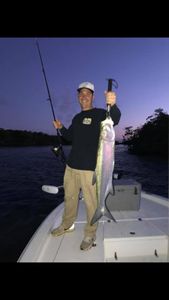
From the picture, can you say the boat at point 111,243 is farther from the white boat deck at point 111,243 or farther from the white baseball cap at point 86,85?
the white baseball cap at point 86,85

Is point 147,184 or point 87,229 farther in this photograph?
point 147,184

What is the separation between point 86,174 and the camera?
13.0ft

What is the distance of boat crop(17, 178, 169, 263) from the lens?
12.2 ft

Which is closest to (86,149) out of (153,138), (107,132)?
(107,132)

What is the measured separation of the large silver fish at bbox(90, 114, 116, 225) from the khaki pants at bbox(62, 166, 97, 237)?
1.82 feet

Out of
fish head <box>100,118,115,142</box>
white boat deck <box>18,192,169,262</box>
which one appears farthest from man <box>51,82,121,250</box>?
fish head <box>100,118,115,142</box>

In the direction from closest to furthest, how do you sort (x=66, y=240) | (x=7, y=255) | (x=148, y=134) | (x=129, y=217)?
(x=66, y=240)
(x=129, y=217)
(x=7, y=255)
(x=148, y=134)

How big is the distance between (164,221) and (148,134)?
93.0 meters

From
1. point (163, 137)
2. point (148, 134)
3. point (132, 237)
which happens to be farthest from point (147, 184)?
point (148, 134)

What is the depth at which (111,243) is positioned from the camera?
162 inches

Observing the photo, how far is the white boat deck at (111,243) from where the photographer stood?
12.2 ft
